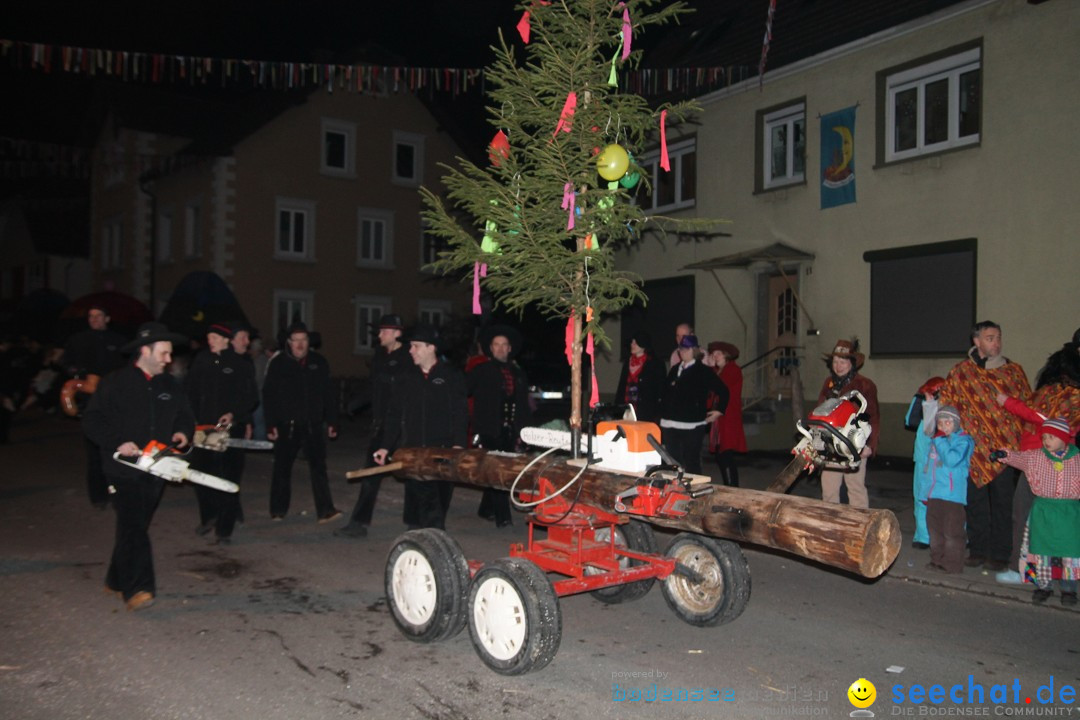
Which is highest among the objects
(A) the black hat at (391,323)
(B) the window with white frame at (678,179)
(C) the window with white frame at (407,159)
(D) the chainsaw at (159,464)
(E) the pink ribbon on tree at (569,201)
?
(C) the window with white frame at (407,159)

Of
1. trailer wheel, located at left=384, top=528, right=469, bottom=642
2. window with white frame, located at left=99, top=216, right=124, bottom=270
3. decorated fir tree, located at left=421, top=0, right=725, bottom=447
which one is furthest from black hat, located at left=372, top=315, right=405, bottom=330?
window with white frame, located at left=99, top=216, right=124, bottom=270

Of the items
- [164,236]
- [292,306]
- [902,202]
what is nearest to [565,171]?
[902,202]

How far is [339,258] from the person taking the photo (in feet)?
100

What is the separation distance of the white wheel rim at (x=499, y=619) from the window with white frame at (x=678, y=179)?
14960 mm

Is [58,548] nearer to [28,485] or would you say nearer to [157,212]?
[28,485]

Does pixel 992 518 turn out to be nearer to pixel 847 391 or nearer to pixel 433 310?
pixel 847 391

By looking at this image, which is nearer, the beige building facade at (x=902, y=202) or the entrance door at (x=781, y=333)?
the beige building facade at (x=902, y=202)

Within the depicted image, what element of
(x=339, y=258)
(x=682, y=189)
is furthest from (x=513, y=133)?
(x=339, y=258)

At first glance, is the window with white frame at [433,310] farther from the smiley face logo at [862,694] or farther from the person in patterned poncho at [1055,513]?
the smiley face logo at [862,694]

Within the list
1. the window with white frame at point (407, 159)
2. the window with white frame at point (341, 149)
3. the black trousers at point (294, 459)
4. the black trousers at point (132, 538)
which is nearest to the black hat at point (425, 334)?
the black trousers at point (294, 459)

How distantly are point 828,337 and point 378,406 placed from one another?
9.92 metres

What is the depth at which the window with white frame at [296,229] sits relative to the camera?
29703 mm

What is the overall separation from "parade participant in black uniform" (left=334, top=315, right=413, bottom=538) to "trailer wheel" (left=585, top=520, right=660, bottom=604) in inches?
111

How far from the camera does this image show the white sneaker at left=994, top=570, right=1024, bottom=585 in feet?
23.1
